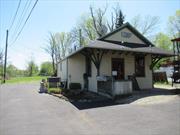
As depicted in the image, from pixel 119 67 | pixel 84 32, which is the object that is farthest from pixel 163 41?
pixel 119 67

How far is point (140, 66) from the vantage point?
16.2 meters

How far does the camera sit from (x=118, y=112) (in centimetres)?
805

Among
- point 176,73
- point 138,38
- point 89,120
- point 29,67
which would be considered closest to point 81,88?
point 138,38

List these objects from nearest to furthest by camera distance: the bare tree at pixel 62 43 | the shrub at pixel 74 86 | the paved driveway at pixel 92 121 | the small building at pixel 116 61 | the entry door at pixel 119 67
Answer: the paved driveway at pixel 92 121 < the small building at pixel 116 61 < the entry door at pixel 119 67 < the shrub at pixel 74 86 < the bare tree at pixel 62 43

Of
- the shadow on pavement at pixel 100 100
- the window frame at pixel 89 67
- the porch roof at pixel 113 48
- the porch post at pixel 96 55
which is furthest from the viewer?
the window frame at pixel 89 67

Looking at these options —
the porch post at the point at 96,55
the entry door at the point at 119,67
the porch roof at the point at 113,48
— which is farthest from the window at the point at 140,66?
the porch post at the point at 96,55

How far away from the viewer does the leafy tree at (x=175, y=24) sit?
39.9 meters

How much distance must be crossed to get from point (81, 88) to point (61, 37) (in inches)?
1427

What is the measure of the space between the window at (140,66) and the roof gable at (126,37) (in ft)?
3.81

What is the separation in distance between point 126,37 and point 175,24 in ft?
93.9

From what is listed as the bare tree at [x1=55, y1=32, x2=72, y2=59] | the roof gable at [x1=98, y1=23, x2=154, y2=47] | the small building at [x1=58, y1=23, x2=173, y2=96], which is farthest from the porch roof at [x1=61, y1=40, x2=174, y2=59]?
the bare tree at [x1=55, y1=32, x2=72, y2=59]

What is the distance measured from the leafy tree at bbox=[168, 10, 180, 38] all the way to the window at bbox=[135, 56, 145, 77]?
27.6 m

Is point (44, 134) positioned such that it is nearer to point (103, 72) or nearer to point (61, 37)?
point (103, 72)

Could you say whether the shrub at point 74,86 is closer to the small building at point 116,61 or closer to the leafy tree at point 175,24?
the small building at point 116,61
